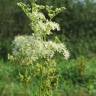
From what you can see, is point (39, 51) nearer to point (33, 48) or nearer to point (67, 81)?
point (33, 48)

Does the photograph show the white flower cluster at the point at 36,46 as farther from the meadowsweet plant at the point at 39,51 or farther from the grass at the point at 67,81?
the grass at the point at 67,81

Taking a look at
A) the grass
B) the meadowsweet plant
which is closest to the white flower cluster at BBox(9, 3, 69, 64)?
the meadowsweet plant

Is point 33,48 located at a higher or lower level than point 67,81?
lower

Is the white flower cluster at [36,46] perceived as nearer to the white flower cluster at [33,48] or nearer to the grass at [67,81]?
the white flower cluster at [33,48]

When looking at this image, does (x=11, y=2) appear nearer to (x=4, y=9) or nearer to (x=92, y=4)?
(x=4, y=9)

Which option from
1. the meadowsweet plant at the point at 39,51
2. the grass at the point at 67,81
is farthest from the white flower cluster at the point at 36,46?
the grass at the point at 67,81

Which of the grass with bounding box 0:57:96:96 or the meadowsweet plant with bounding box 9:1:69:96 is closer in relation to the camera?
the meadowsweet plant with bounding box 9:1:69:96

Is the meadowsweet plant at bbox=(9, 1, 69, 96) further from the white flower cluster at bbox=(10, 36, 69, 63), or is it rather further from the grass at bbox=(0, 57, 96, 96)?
the grass at bbox=(0, 57, 96, 96)

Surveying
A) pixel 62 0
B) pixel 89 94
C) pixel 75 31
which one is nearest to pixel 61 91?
pixel 89 94

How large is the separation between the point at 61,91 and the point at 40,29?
4630 mm

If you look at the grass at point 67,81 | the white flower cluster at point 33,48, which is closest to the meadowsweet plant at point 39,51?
the white flower cluster at point 33,48

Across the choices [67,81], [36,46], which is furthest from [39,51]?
[67,81]

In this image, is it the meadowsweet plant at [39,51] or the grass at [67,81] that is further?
the grass at [67,81]

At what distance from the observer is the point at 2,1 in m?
15.6
